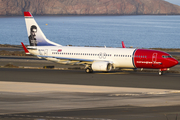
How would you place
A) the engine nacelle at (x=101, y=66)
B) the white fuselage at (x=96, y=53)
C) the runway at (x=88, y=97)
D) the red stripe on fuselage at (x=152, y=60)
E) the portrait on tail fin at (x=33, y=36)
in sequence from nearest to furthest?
the runway at (x=88, y=97)
the red stripe on fuselage at (x=152, y=60)
the engine nacelle at (x=101, y=66)
the white fuselage at (x=96, y=53)
the portrait on tail fin at (x=33, y=36)

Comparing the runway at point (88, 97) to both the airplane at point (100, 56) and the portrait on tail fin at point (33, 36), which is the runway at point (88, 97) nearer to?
the airplane at point (100, 56)

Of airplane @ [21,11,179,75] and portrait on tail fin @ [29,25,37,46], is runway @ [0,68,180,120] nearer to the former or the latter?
airplane @ [21,11,179,75]

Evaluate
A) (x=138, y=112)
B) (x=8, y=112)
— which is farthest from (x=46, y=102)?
(x=138, y=112)

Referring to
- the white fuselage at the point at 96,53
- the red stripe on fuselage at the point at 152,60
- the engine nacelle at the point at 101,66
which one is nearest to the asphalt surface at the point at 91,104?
the red stripe on fuselage at the point at 152,60

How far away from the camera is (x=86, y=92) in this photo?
3634 cm

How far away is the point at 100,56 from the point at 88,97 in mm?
22341

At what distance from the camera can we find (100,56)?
180 feet

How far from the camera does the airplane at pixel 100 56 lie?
5175cm

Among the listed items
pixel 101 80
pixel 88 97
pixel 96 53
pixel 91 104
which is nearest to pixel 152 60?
pixel 96 53

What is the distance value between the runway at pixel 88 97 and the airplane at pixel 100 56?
3230mm

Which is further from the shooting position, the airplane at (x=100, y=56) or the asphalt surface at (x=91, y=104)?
the airplane at (x=100, y=56)

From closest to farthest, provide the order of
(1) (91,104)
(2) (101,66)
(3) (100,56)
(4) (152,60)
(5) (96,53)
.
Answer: (1) (91,104) < (4) (152,60) < (2) (101,66) < (3) (100,56) < (5) (96,53)

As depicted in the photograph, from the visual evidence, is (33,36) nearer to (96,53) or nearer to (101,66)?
(96,53)

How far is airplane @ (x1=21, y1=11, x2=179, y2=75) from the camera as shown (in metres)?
51.8
